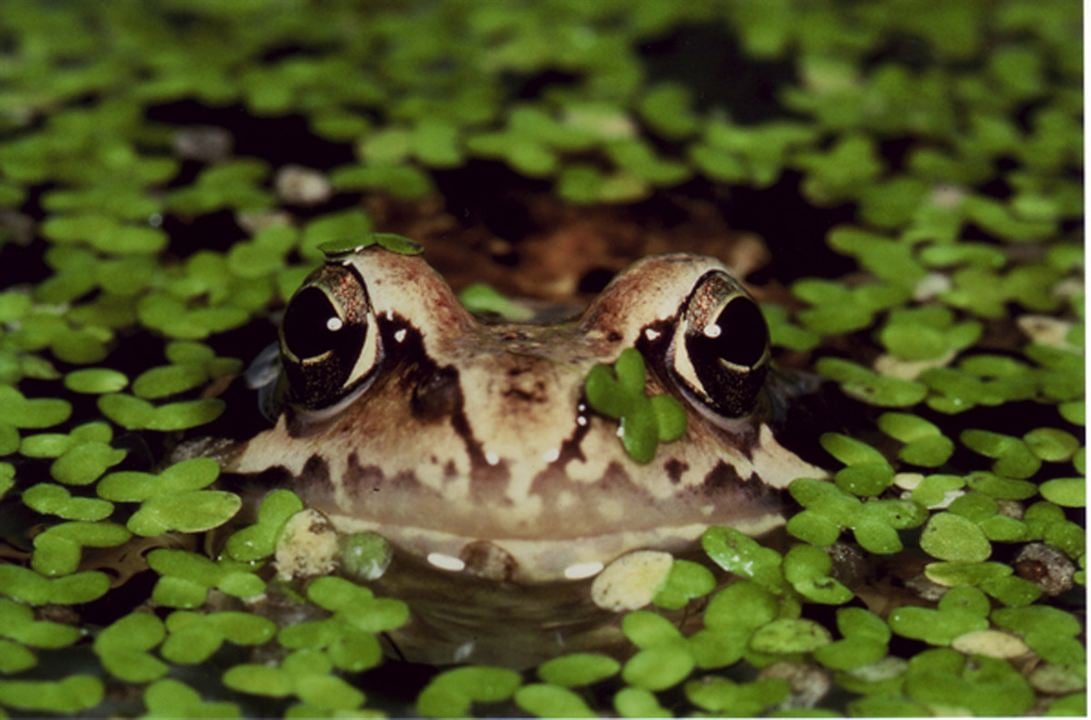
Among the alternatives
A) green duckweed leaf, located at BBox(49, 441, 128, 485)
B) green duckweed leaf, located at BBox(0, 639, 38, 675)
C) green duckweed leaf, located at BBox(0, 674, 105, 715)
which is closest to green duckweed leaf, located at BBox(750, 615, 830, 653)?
green duckweed leaf, located at BBox(0, 674, 105, 715)

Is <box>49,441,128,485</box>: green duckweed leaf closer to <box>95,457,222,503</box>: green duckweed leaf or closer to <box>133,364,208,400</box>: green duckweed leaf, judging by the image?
<box>95,457,222,503</box>: green duckweed leaf

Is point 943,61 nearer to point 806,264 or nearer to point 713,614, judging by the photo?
point 806,264

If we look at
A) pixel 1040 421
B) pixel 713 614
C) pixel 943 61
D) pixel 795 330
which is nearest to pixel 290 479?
pixel 713 614

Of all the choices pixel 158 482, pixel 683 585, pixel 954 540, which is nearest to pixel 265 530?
pixel 158 482

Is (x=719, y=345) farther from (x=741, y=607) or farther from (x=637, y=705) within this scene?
(x=637, y=705)

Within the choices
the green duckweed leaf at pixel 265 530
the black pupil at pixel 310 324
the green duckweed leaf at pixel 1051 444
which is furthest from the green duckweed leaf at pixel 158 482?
the green duckweed leaf at pixel 1051 444

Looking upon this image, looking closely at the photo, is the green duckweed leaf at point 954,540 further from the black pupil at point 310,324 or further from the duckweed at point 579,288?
the black pupil at point 310,324
